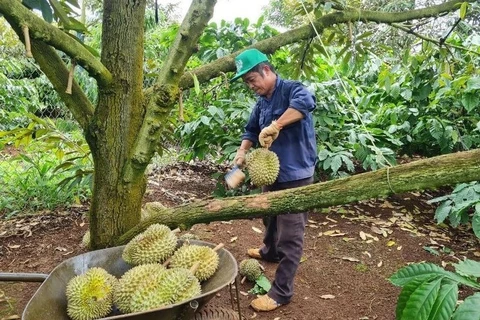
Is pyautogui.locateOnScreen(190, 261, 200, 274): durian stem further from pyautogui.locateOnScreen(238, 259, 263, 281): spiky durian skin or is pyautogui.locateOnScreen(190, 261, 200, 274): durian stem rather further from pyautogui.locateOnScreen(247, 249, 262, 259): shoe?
pyautogui.locateOnScreen(247, 249, 262, 259): shoe

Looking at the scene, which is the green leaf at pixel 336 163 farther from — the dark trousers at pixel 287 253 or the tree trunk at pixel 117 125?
the tree trunk at pixel 117 125

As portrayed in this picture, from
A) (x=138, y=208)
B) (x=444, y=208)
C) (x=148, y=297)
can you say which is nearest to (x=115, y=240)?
(x=138, y=208)

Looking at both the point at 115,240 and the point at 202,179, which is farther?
the point at 202,179

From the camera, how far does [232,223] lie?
138 inches

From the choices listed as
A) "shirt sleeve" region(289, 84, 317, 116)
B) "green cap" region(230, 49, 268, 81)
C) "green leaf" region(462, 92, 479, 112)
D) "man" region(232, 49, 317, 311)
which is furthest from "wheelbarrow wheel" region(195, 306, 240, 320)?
"green leaf" region(462, 92, 479, 112)

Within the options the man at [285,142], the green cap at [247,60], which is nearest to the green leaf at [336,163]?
the man at [285,142]

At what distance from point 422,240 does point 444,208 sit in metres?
0.65

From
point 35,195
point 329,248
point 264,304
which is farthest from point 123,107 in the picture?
point 35,195

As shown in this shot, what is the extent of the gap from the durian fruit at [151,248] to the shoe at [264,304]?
971 millimetres

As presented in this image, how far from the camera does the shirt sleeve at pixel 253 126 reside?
9.21ft

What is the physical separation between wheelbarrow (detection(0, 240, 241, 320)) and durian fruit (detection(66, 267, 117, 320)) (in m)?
0.06

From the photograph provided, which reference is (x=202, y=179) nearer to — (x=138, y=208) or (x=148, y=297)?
(x=138, y=208)

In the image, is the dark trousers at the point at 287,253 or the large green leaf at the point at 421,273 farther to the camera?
the dark trousers at the point at 287,253

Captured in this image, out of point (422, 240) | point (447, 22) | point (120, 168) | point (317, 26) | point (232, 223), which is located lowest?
point (422, 240)
